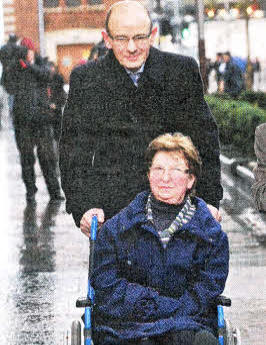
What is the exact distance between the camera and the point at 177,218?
5.41 m

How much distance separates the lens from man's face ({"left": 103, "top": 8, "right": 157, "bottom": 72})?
6094 mm

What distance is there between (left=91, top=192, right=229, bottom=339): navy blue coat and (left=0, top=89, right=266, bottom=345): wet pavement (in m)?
0.32

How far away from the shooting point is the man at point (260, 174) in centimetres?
641

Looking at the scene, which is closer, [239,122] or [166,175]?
[166,175]

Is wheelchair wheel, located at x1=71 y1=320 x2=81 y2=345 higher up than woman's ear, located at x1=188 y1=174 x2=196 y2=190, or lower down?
lower down

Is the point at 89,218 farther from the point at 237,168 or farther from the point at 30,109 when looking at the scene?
the point at 237,168

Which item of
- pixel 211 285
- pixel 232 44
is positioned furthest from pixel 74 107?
pixel 232 44

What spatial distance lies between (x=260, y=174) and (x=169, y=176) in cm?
124

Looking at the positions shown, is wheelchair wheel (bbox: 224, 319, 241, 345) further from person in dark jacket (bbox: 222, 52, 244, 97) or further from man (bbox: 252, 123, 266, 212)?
person in dark jacket (bbox: 222, 52, 244, 97)

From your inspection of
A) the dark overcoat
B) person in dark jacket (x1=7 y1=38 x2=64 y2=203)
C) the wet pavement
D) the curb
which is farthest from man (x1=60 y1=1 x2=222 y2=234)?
the curb

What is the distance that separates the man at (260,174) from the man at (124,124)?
0.21 metres

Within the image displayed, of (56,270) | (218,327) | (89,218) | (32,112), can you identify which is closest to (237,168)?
(32,112)

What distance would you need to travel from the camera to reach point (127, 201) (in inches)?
252

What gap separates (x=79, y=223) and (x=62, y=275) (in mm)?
3808
